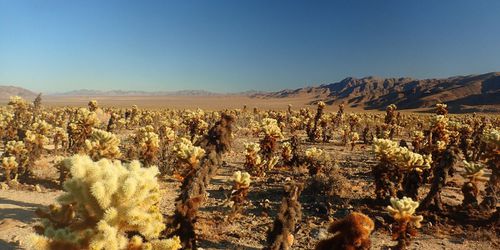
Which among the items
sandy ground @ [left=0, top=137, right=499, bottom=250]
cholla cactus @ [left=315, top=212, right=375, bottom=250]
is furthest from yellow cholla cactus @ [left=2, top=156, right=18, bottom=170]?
cholla cactus @ [left=315, top=212, right=375, bottom=250]

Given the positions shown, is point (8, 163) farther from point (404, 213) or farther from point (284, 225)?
point (404, 213)

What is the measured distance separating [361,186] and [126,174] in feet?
39.1

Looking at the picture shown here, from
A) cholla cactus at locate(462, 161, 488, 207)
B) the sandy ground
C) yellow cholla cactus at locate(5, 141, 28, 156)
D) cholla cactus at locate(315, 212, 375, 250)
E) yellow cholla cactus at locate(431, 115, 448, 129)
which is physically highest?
yellow cholla cactus at locate(431, 115, 448, 129)

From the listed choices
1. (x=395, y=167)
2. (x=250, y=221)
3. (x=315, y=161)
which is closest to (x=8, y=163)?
(x=250, y=221)

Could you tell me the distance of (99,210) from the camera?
4445mm

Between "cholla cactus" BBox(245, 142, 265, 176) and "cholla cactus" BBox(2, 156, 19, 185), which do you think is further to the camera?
"cholla cactus" BBox(245, 142, 265, 176)

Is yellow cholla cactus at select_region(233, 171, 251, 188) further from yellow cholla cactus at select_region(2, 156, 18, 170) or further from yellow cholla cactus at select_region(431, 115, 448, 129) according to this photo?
yellow cholla cactus at select_region(431, 115, 448, 129)

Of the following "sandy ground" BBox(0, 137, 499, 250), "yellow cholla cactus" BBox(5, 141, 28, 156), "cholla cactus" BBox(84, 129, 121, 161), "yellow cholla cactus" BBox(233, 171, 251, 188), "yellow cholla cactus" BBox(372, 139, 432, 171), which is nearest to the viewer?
"sandy ground" BBox(0, 137, 499, 250)

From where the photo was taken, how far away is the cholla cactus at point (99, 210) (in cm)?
423

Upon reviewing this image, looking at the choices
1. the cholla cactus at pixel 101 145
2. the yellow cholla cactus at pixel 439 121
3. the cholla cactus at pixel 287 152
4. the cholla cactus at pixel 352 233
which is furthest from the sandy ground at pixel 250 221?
the cholla cactus at pixel 352 233

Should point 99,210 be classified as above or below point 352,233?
above

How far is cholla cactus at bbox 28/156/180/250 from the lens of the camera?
4230 millimetres

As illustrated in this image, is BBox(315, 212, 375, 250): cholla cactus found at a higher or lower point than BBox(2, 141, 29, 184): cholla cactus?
higher

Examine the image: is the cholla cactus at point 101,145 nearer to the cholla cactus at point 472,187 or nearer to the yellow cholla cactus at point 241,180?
the yellow cholla cactus at point 241,180
